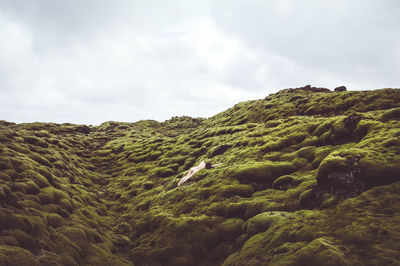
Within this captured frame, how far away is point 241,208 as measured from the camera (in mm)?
20969

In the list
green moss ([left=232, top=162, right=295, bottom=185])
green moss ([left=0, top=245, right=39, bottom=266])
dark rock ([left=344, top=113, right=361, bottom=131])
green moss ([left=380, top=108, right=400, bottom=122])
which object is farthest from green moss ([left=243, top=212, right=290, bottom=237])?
green moss ([left=380, top=108, right=400, bottom=122])

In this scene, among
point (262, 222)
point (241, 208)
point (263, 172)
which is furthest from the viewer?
point (263, 172)

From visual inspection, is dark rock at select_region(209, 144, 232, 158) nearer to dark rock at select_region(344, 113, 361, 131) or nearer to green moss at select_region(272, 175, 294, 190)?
green moss at select_region(272, 175, 294, 190)

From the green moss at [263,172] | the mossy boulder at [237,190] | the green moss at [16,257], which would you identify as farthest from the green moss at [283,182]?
the green moss at [16,257]

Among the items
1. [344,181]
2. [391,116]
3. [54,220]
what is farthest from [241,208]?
[391,116]

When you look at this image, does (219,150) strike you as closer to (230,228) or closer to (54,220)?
(230,228)

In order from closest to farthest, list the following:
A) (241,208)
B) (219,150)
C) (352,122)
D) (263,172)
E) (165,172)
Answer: (241,208) < (263,172) < (352,122) < (219,150) < (165,172)

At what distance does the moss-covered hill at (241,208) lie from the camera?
44.5ft

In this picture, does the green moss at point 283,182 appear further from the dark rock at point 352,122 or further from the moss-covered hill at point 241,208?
the dark rock at point 352,122

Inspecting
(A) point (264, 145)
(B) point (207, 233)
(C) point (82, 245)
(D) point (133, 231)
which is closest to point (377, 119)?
(A) point (264, 145)

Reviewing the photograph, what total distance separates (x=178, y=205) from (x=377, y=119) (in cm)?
2296

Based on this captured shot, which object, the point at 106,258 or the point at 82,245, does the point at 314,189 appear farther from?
the point at 82,245

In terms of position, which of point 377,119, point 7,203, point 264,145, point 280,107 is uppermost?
point 280,107

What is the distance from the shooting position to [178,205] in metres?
25.9
